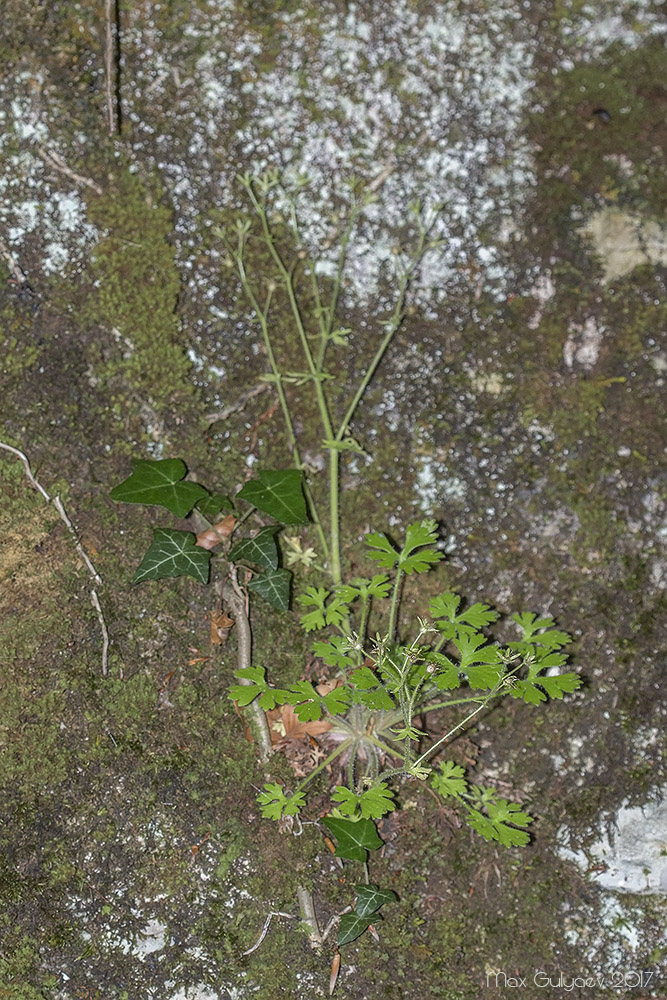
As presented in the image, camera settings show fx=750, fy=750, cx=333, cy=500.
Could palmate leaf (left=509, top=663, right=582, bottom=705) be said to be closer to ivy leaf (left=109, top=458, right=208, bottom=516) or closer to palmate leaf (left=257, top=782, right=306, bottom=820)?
palmate leaf (left=257, top=782, right=306, bottom=820)

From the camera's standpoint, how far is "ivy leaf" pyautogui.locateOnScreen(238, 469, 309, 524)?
2.59 meters

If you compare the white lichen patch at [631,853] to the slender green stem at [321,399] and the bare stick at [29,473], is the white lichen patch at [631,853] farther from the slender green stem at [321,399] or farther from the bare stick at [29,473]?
the bare stick at [29,473]

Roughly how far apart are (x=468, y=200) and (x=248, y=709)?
7.07ft

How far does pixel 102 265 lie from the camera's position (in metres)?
2.86

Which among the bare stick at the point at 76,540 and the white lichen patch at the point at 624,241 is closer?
the bare stick at the point at 76,540

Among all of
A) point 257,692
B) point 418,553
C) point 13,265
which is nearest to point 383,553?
point 418,553

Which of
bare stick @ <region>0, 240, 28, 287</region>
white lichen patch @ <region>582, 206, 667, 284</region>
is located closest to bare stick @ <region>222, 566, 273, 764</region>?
bare stick @ <region>0, 240, 28, 287</region>

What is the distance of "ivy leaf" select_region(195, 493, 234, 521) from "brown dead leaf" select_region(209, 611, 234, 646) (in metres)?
0.39

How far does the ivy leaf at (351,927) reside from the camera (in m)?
2.49

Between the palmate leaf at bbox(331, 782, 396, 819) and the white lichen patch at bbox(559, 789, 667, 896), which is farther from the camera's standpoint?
the white lichen patch at bbox(559, 789, 667, 896)

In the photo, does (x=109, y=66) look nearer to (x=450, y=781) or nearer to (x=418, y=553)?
(x=418, y=553)

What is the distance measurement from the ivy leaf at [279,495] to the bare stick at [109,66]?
150 centimetres

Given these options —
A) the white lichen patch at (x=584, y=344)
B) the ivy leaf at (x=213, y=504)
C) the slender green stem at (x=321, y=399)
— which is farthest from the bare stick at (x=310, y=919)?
the white lichen patch at (x=584, y=344)

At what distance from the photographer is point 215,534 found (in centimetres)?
276
